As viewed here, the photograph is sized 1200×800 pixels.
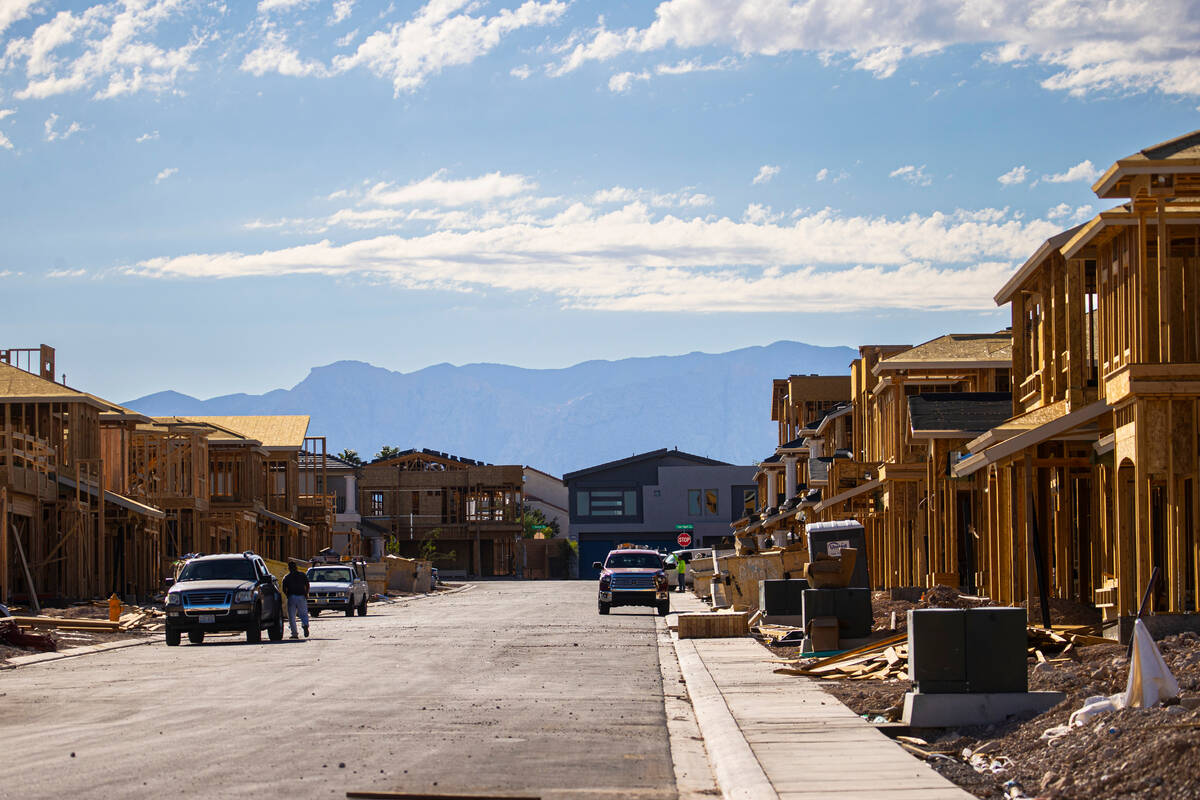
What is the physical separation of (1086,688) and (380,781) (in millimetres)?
6914

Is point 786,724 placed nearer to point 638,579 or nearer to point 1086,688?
point 1086,688

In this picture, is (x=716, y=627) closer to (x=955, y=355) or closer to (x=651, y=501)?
(x=955, y=355)

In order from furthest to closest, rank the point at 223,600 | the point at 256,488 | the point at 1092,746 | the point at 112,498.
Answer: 1. the point at 256,488
2. the point at 112,498
3. the point at 223,600
4. the point at 1092,746

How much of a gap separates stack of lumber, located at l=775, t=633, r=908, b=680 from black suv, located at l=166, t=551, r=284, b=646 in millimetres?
13437

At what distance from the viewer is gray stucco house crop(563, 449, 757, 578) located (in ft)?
416

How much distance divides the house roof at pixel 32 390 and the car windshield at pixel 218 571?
597 inches

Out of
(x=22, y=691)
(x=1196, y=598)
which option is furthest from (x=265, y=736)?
(x=1196, y=598)

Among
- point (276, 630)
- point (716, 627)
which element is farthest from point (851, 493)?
point (276, 630)

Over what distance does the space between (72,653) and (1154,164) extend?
19679 mm

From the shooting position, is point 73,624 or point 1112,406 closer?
point 1112,406

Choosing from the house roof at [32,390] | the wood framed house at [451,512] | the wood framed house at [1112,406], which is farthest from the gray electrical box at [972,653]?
the wood framed house at [451,512]

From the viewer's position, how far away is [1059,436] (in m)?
21.2

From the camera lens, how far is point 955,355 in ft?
120

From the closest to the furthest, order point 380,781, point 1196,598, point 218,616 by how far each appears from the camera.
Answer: point 380,781 < point 1196,598 < point 218,616
